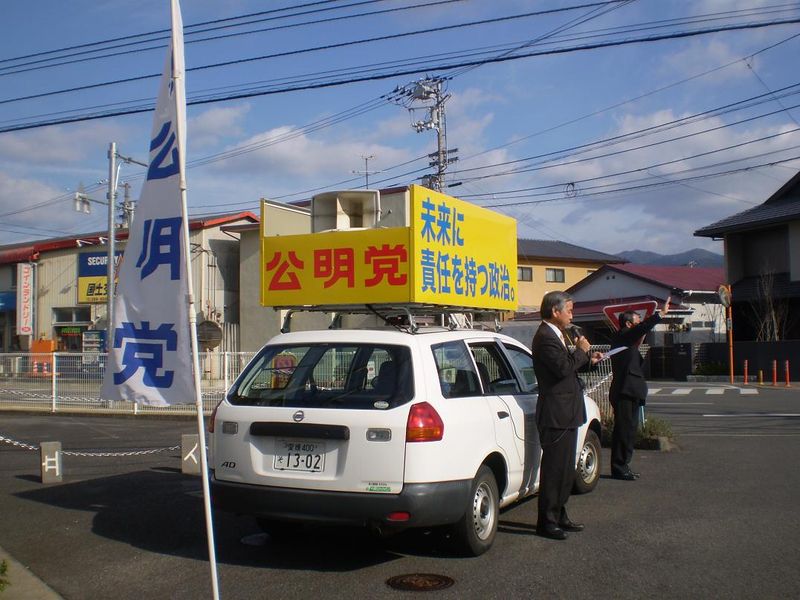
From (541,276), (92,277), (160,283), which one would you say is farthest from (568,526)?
(541,276)

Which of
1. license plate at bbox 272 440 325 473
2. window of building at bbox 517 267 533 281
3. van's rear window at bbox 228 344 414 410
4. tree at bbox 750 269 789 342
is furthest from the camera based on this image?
window of building at bbox 517 267 533 281

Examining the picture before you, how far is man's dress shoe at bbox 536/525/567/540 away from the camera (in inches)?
246

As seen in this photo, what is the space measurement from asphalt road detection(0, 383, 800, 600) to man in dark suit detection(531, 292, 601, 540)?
0.65ft

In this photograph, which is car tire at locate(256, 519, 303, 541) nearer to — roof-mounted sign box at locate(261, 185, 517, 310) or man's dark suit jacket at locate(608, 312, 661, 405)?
roof-mounted sign box at locate(261, 185, 517, 310)

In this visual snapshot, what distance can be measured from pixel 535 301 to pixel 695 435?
40.1m

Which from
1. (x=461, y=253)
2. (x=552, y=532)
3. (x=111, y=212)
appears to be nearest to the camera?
(x=552, y=532)

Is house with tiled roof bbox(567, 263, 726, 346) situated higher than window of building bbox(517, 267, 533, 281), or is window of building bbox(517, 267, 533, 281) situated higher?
window of building bbox(517, 267, 533, 281)

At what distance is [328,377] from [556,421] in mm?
1826

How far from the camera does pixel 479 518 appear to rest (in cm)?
588

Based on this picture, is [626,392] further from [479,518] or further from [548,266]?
[548,266]

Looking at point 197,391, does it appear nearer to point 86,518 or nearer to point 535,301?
point 86,518

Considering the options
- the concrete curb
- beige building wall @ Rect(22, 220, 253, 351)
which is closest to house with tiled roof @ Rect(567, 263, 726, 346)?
beige building wall @ Rect(22, 220, 253, 351)

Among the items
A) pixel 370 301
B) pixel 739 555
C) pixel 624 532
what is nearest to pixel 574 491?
pixel 624 532

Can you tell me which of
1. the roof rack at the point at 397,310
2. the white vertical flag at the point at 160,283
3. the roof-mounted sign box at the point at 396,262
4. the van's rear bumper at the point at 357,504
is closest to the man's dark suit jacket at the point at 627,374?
the roof-mounted sign box at the point at 396,262
